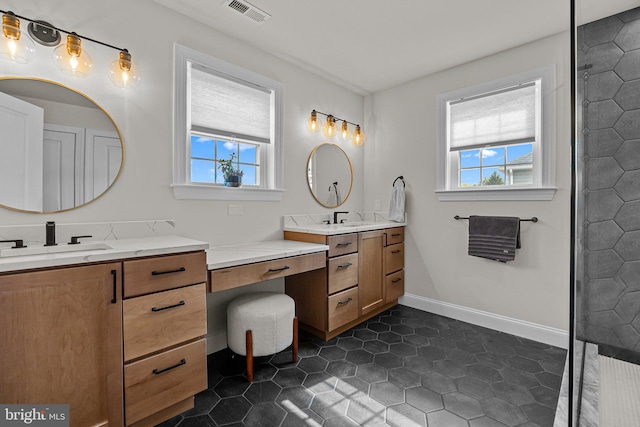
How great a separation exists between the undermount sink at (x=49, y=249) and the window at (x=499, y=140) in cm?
294

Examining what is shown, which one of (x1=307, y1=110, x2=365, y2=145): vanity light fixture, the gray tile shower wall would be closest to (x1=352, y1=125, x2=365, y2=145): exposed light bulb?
(x1=307, y1=110, x2=365, y2=145): vanity light fixture

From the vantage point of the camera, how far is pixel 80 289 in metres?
1.32

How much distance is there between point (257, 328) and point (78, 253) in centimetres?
110

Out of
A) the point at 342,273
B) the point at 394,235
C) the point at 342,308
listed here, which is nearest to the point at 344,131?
the point at 394,235

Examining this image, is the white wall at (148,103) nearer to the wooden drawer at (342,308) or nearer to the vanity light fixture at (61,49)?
the vanity light fixture at (61,49)

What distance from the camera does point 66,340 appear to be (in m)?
1.29

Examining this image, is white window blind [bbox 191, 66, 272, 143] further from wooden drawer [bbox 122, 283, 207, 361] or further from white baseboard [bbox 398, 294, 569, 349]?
white baseboard [bbox 398, 294, 569, 349]

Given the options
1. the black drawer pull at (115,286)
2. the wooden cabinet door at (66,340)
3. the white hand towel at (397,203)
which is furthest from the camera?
the white hand towel at (397,203)

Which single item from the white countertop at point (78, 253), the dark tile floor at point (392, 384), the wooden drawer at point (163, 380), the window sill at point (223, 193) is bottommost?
the dark tile floor at point (392, 384)

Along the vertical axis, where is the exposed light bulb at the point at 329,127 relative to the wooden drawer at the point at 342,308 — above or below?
above

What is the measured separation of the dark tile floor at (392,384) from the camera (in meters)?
1.62

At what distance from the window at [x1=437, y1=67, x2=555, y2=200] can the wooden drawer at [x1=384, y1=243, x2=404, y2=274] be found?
0.73m

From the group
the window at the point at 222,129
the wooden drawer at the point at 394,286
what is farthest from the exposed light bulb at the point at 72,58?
the wooden drawer at the point at 394,286

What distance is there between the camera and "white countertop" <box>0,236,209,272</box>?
1.19 metres
